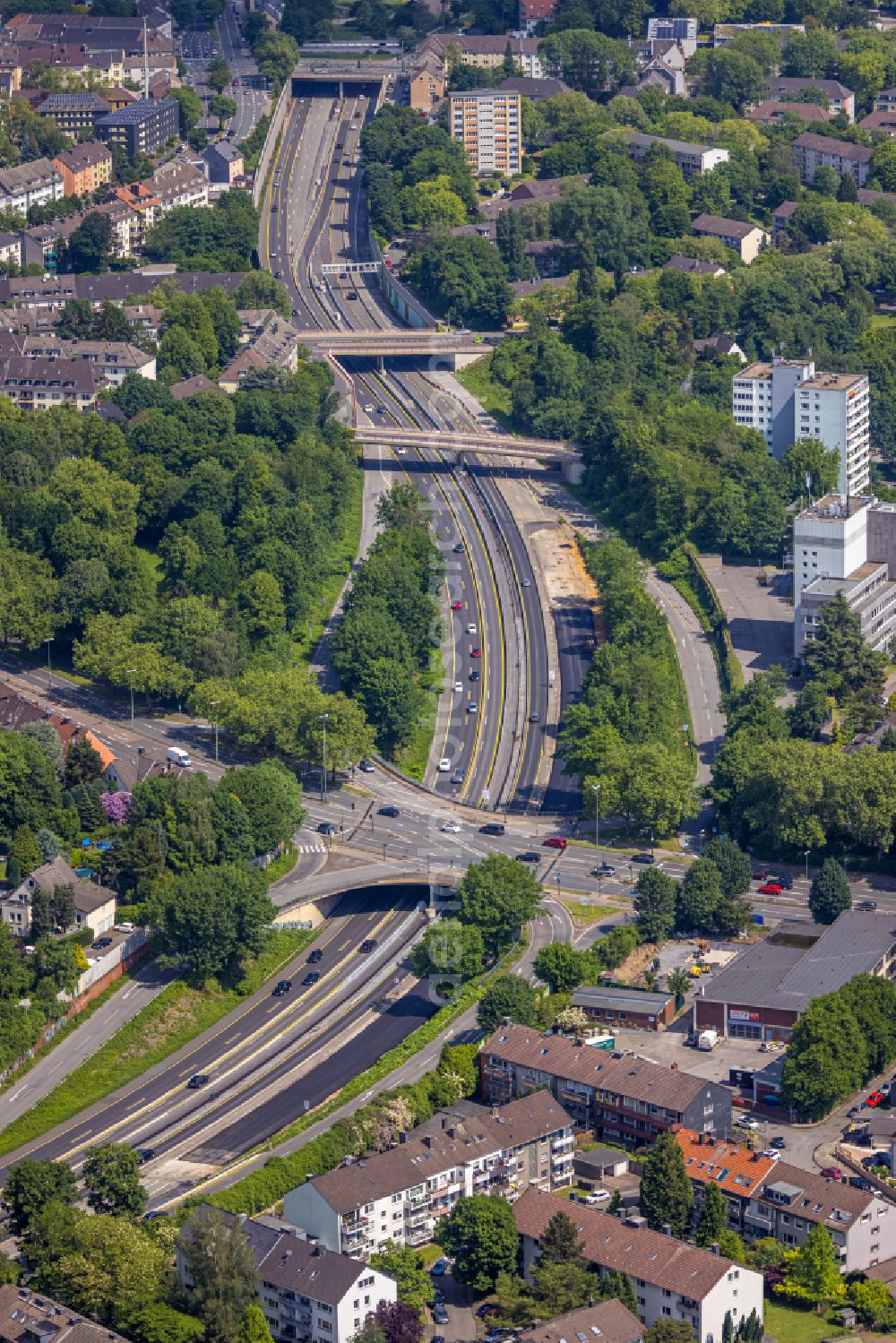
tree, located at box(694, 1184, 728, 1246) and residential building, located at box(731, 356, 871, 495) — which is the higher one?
residential building, located at box(731, 356, 871, 495)

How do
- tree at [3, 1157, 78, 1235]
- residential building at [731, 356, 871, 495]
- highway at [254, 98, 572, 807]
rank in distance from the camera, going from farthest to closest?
1. residential building at [731, 356, 871, 495]
2. highway at [254, 98, 572, 807]
3. tree at [3, 1157, 78, 1235]

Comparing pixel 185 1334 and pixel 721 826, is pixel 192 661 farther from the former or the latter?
pixel 185 1334

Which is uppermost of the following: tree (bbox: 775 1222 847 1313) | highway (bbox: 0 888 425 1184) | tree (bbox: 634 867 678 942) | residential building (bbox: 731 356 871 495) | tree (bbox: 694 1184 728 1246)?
residential building (bbox: 731 356 871 495)

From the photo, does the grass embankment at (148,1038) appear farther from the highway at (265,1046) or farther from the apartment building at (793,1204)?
the apartment building at (793,1204)

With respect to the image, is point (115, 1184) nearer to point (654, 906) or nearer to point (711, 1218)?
point (711, 1218)

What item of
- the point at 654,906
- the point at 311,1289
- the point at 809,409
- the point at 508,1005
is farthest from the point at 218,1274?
the point at 809,409

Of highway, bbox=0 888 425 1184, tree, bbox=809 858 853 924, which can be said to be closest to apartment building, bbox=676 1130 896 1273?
highway, bbox=0 888 425 1184

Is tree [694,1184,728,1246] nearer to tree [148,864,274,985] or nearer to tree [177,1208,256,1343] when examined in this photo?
tree [177,1208,256,1343]
